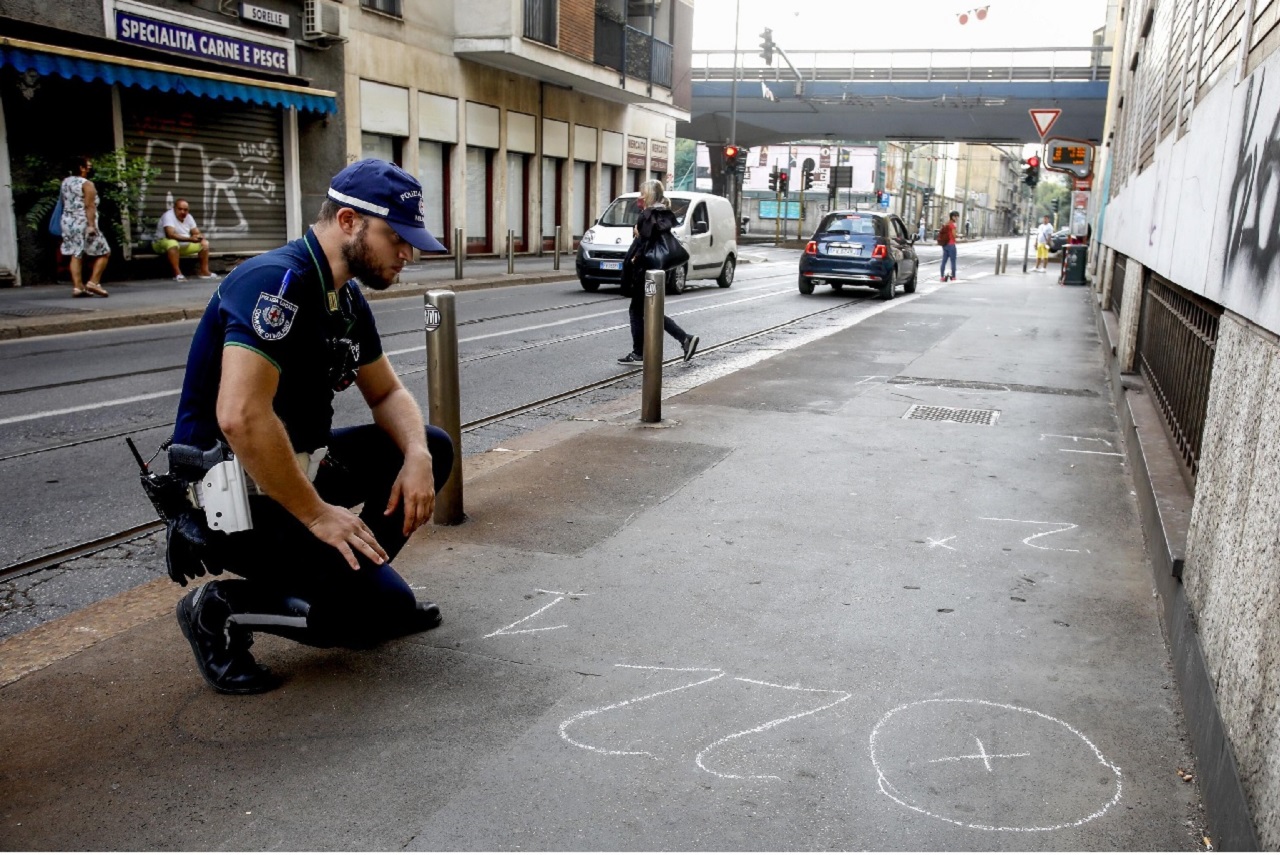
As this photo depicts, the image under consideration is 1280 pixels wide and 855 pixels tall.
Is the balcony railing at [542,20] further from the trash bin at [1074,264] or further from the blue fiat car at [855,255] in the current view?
the trash bin at [1074,264]

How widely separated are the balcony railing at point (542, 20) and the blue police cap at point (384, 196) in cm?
2401

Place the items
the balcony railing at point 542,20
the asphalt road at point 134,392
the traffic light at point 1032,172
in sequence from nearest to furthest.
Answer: the asphalt road at point 134,392, the balcony railing at point 542,20, the traffic light at point 1032,172

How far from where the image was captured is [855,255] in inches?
775

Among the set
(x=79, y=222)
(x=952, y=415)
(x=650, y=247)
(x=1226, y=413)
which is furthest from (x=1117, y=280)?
(x=79, y=222)

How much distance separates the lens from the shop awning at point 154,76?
14.2 meters

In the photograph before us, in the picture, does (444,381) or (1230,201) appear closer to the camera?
(1230,201)

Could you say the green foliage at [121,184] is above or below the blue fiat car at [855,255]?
above

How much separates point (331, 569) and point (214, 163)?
695 inches

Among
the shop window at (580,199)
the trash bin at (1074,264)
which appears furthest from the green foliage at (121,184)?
the trash bin at (1074,264)

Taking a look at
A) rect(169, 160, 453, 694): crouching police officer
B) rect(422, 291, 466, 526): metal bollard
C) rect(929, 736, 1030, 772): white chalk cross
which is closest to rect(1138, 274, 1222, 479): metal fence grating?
rect(929, 736, 1030, 772): white chalk cross

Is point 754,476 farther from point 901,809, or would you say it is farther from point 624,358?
point 624,358

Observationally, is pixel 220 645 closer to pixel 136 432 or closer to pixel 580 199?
pixel 136 432

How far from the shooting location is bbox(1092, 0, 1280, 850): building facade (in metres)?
2.50

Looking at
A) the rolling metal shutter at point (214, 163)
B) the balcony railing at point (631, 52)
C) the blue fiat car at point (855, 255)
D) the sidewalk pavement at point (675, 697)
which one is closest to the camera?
the sidewalk pavement at point (675, 697)
